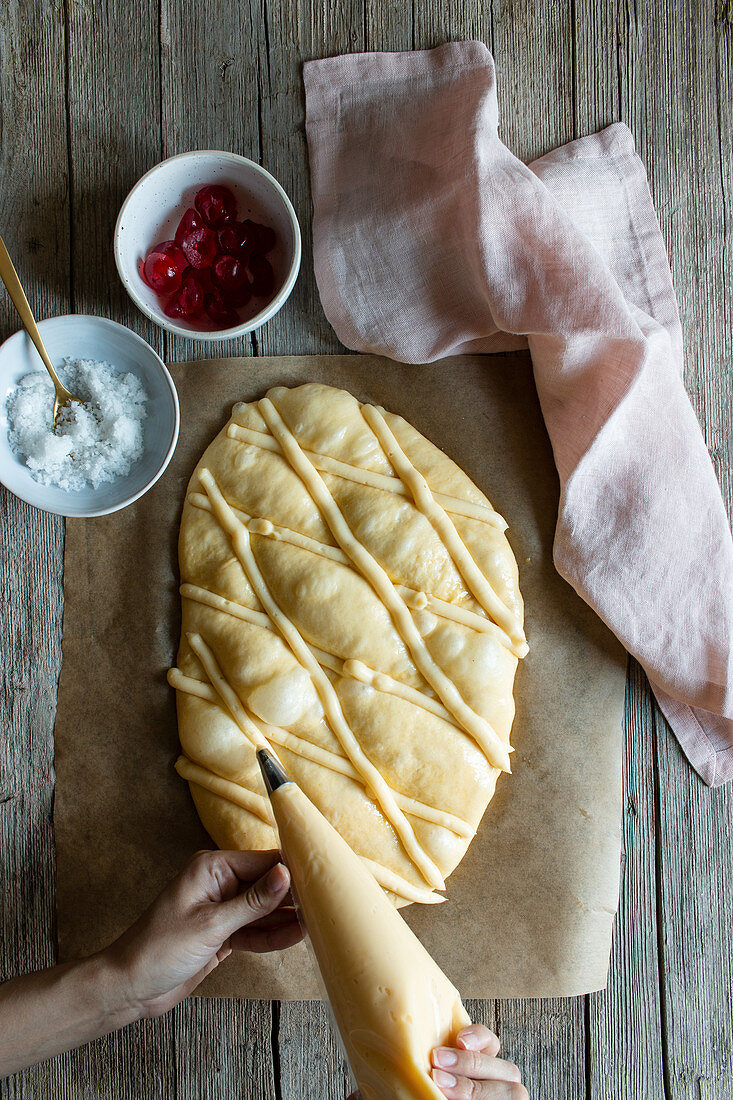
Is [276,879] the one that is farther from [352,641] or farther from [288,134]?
[288,134]

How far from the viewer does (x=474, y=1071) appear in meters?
1.13

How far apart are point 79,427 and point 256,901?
3.18 feet

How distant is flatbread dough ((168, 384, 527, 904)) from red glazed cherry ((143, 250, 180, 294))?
343mm

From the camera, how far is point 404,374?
1.71 meters

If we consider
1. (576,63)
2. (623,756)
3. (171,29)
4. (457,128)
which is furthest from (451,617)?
(171,29)

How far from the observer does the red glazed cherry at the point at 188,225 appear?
5.11 ft

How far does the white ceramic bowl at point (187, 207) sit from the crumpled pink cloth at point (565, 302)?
114mm

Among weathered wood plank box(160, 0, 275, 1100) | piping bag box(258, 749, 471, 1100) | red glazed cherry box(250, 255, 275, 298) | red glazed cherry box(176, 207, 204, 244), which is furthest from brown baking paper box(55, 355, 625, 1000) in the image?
piping bag box(258, 749, 471, 1100)

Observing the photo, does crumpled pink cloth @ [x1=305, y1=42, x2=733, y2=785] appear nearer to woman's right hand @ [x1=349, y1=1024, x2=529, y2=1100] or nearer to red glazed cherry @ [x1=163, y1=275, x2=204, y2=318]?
red glazed cherry @ [x1=163, y1=275, x2=204, y2=318]

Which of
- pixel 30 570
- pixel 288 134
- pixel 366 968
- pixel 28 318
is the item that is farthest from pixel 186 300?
pixel 366 968

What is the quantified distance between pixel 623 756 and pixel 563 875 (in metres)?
0.29

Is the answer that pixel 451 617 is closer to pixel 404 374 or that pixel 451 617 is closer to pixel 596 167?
pixel 404 374

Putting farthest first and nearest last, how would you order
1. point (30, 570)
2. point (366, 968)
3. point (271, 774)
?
point (30, 570) < point (271, 774) < point (366, 968)

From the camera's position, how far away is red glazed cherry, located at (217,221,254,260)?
159 centimetres
